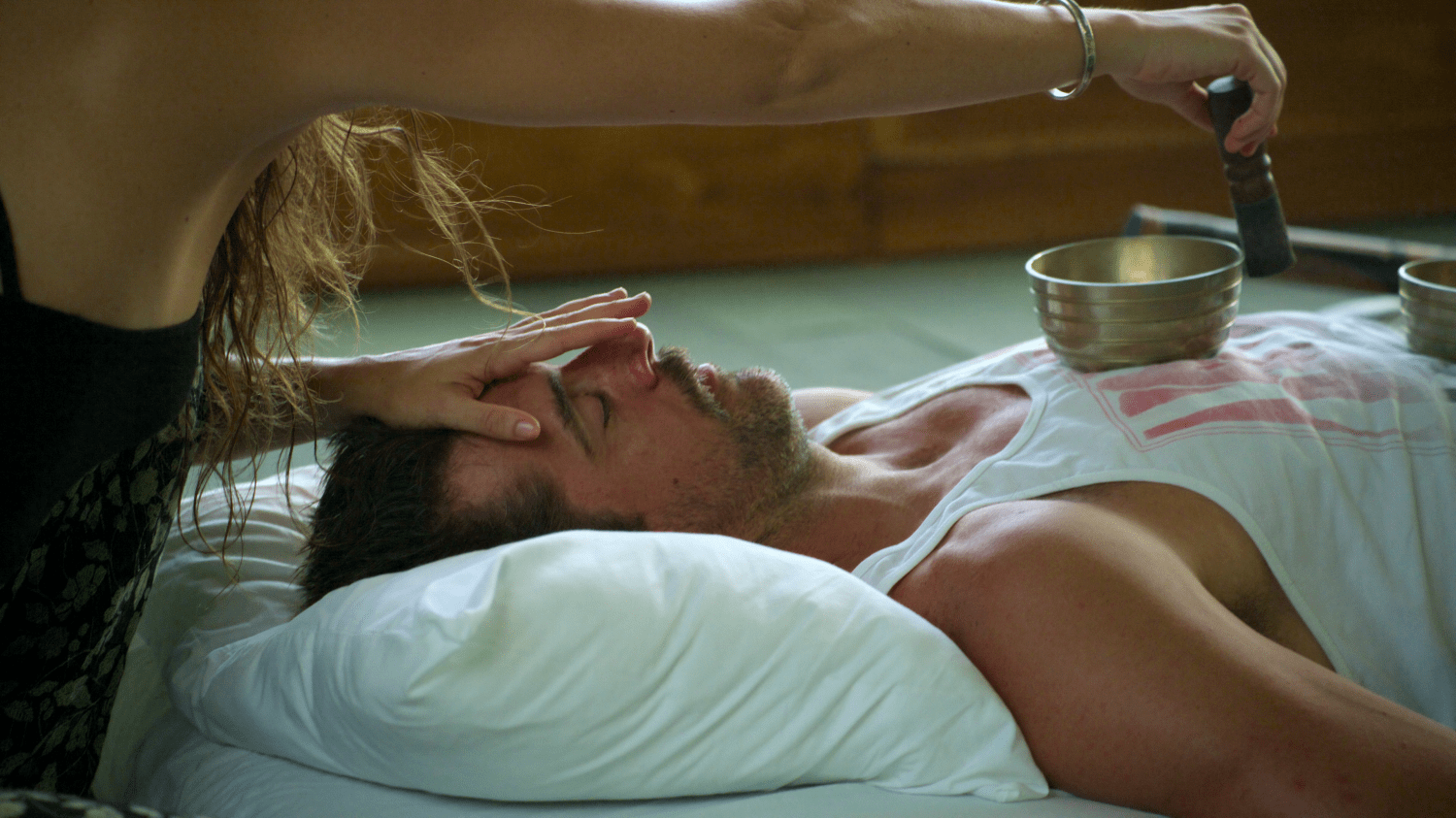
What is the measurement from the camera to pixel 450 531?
45.5 inches

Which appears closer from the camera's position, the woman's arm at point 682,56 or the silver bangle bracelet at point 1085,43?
the woman's arm at point 682,56

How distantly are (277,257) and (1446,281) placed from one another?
1.41 meters

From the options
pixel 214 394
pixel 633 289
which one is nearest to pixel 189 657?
pixel 214 394

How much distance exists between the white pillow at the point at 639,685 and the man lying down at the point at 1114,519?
0.09 m

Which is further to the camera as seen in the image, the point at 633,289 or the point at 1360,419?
the point at 633,289

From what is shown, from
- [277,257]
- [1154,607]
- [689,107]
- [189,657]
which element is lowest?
[189,657]

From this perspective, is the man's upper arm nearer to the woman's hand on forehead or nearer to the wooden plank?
the woman's hand on forehead

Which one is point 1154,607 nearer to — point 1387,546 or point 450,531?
point 1387,546

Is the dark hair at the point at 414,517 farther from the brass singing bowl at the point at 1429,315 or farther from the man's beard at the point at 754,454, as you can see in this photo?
the brass singing bowl at the point at 1429,315

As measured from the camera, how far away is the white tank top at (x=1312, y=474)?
1055 millimetres

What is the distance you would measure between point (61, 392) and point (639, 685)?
0.47 meters

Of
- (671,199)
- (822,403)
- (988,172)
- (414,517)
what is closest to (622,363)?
(414,517)

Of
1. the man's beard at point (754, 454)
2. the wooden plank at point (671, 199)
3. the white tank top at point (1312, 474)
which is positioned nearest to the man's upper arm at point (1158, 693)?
the white tank top at point (1312, 474)

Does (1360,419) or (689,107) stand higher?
(689,107)
